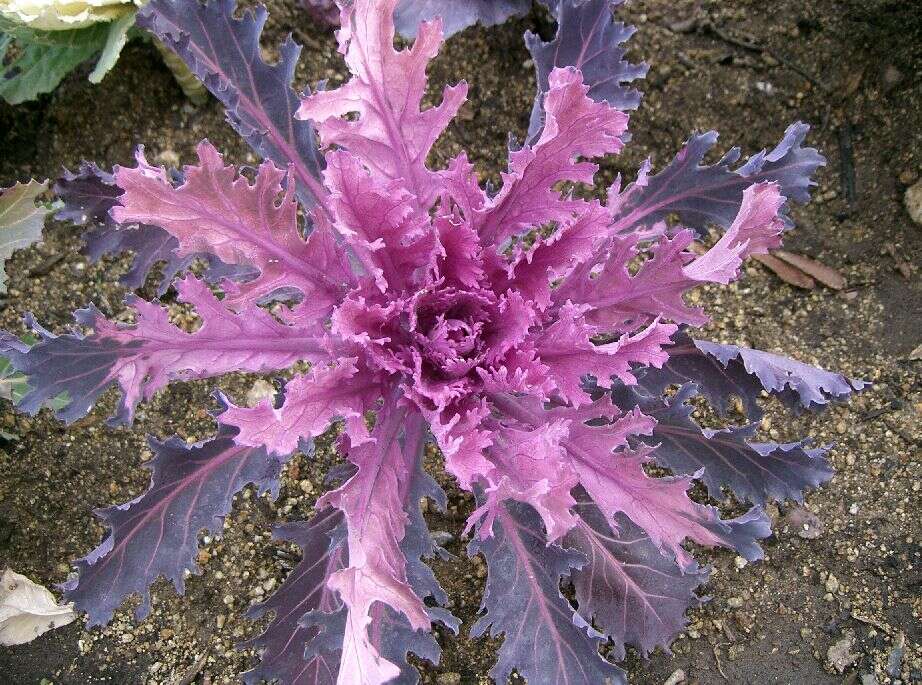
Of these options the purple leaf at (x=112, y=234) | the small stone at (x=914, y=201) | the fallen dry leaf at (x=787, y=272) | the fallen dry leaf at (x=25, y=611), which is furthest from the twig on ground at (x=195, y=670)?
the small stone at (x=914, y=201)

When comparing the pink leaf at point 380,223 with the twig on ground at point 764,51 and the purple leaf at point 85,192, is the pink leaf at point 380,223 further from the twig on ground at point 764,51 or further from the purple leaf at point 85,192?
the twig on ground at point 764,51

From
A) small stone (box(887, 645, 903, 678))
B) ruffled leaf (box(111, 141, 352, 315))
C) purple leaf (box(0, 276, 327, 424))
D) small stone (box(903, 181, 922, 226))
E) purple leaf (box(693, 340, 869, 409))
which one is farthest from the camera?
small stone (box(903, 181, 922, 226))

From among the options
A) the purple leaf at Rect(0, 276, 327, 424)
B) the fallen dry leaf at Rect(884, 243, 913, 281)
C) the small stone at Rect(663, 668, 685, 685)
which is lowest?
the small stone at Rect(663, 668, 685, 685)

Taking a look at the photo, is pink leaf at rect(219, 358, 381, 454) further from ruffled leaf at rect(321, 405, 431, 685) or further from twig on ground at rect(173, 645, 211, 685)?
twig on ground at rect(173, 645, 211, 685)

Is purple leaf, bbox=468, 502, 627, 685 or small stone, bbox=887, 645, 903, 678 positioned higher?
purple leaf, bbox=468, 502, 627, 685

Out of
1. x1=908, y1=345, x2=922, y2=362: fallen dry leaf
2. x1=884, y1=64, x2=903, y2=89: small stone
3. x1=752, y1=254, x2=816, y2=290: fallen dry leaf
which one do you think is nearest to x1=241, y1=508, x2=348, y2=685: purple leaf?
x1=752, y1=254, x2=816, y2=290: fallen dry leaf

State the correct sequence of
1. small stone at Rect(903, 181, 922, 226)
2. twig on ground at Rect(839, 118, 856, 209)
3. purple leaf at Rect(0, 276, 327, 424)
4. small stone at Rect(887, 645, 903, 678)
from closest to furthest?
purple leaf at Rect(0, 276, 327, 424)
small stone at Rect(887, 645, 903, 678)
small stone at Rect(903, 181, 922, 226)
twig on ground at Rect(839, 118, 856, 209)

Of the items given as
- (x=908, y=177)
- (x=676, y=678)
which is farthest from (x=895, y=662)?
(x=908, y=177)
